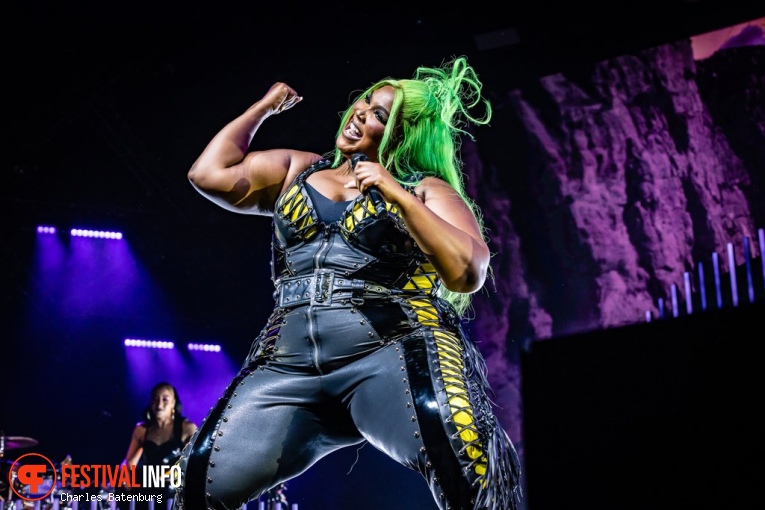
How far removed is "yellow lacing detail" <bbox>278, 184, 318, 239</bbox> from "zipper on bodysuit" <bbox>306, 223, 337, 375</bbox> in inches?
1.6

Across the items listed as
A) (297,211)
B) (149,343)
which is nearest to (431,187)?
(297,211)

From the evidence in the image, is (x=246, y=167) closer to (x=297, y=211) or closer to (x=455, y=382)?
(x=297, y=211)

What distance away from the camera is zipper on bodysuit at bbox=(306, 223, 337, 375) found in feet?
6.69

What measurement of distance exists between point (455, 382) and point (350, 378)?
282 millimetres

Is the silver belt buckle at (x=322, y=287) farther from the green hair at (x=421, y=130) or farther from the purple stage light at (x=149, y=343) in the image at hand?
the purple stage light at (x=149, y=343)

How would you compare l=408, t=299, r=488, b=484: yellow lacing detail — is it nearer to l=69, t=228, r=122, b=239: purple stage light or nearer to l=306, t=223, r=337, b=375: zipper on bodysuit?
l=306, t=223, r=337, b=375: zipper on bodysuit

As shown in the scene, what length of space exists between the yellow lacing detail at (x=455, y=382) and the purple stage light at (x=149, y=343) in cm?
748

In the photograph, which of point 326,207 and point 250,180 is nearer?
point 326,207

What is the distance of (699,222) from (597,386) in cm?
427

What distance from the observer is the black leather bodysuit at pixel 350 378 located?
184 centimetres

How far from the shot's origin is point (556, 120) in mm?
6832

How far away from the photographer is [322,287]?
2090 mm

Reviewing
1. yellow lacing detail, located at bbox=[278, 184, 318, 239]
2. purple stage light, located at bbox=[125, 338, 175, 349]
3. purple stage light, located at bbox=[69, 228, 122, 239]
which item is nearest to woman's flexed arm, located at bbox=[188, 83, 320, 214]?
yellow lacing detail, located at bbox=[278, 184, 318, 239]

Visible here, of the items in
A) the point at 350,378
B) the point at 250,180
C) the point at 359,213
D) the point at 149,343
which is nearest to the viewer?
the point at 350,378
